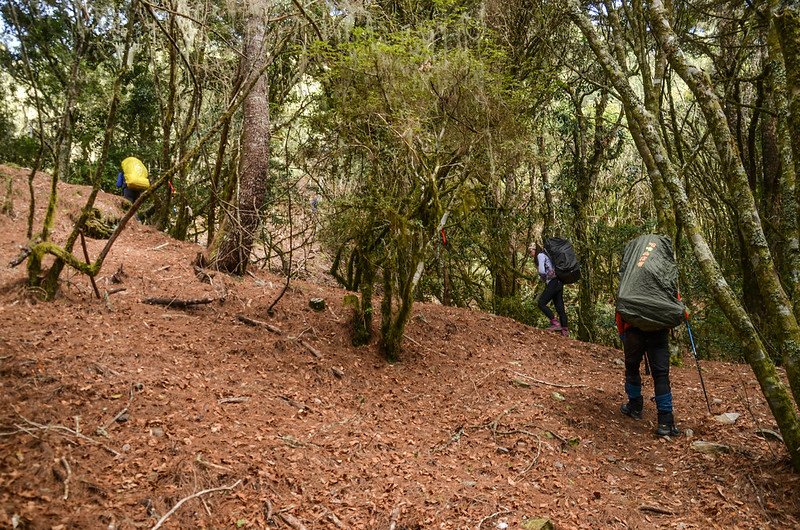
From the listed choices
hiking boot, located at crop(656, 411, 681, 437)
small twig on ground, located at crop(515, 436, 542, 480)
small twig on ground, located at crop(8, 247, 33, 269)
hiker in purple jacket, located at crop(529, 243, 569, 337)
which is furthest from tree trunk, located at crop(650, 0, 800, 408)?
small twig on ground, located at crop(8, 247, 33, 269)

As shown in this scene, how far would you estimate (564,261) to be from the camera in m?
7.81

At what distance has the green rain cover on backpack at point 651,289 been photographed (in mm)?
4500

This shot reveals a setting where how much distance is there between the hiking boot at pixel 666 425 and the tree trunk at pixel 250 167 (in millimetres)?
5396

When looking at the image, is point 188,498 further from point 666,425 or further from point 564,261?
point 564,261

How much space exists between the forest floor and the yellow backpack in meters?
2.91

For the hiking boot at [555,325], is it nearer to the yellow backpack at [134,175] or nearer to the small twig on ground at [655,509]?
the small twig on ground at [655,509]

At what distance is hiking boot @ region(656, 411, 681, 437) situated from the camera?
4676mm

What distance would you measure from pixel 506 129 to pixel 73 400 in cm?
622

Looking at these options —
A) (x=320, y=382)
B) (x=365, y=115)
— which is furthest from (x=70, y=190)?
(x=320, y=382)

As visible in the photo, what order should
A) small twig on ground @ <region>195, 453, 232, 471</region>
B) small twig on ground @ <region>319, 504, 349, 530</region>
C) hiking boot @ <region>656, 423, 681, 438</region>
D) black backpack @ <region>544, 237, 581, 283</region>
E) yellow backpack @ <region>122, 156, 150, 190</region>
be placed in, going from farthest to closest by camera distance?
yellow backpack @ <region>122, 156, 150, 190</region> → black backpack @ <region>544, 237, 581, 283</region> → hiking boot @ <region>656, 423, 681, 438</region> → small twig on ground @ <region>195, 453, 232, 471</region> → small twig on ground @ <region>319, 504, 349, 530</region>

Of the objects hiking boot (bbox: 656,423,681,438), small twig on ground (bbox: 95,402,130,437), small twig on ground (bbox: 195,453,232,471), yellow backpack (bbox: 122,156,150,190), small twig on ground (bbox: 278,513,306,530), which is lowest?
small twig on ground (bbox: 278,513,306,530)

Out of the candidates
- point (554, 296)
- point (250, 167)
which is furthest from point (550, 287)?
point (250, 167)

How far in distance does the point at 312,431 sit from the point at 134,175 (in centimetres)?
735

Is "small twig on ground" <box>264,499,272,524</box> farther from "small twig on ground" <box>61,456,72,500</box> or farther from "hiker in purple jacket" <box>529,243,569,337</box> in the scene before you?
"hiker in purple jacket" <box>529,243,569,337</box>
